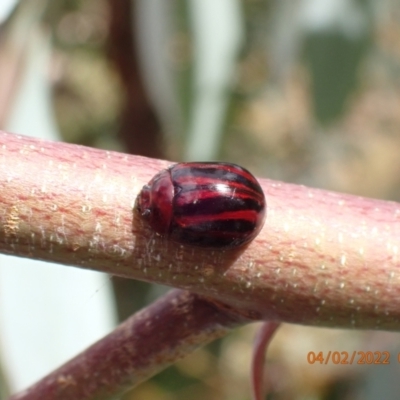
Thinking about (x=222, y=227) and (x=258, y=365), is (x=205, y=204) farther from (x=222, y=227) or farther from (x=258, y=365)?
(x=258, y=365)

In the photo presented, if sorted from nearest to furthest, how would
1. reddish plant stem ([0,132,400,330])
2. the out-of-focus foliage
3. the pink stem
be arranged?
reddish plant stem ([0,132,400,330]), the pink stem, the out-of-focus foliage

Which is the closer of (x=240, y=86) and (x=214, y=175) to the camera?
(x=214, y=175)

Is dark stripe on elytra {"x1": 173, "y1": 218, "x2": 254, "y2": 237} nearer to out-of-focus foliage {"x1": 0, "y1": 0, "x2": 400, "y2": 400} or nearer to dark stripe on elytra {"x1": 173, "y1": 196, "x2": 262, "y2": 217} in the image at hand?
dark stripe on elytra {"x1": 173, "y1": 196, "x2": 262, "y2": 217}

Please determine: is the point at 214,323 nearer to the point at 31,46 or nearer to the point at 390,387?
the point at 390,387

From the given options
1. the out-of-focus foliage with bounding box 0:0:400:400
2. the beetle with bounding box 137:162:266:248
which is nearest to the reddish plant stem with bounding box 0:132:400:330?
the beetle with bounding box 137:162:266:248

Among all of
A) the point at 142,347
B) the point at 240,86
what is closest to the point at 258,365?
the point at 142,347

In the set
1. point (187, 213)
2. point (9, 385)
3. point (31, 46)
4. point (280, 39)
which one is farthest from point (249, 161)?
point (187, 213)
